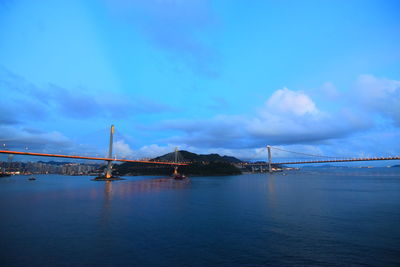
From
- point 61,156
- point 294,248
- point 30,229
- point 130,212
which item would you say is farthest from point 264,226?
point 61,156

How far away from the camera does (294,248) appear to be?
449 inches

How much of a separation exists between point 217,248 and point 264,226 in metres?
5.24

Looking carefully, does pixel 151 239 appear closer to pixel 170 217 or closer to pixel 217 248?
pixel 217 248

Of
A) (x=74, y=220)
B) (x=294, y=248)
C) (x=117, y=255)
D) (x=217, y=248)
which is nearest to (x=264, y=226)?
(x=294, y=248)

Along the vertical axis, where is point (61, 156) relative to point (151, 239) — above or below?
above

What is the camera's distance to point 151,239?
13.0 metres

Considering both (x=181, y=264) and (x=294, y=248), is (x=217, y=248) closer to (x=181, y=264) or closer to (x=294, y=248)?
(x=181, y=264)

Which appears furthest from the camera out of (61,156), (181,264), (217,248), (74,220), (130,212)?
(61,156)

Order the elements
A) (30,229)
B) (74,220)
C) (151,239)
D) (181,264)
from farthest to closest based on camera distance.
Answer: (74,220)
(30,229)
(151,239)
(181,264)

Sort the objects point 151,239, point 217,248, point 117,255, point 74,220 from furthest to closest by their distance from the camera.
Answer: point 74,220 < point 151,239 < point 217,248 < point 117,255

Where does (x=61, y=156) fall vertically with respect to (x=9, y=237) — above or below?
above

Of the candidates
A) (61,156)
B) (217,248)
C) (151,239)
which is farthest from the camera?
(61,156)

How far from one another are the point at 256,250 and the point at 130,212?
44.0 ft

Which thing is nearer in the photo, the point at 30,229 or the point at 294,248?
the point at 294,248
